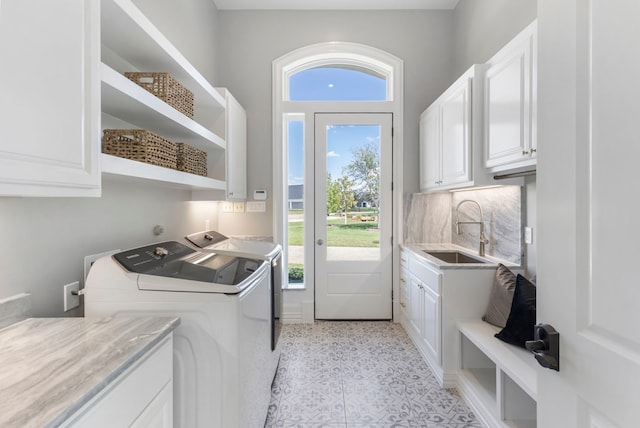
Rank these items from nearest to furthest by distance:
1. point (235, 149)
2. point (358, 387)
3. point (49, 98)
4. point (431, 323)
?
point (49, 98), point (358, 387), point (431, 323), point (235, 149)

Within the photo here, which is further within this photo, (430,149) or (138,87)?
(430,149)

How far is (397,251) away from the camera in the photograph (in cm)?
335

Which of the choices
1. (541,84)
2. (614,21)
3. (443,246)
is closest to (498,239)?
(443,246)

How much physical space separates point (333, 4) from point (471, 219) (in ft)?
8.60

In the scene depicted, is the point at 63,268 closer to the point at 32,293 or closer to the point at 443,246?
the point at 32,293

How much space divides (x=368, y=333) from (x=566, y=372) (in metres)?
2.46

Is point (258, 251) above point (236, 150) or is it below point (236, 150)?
below

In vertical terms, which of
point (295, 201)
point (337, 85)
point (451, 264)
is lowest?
point (451, 264)

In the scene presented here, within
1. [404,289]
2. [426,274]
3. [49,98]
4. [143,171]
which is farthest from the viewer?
[404,289]

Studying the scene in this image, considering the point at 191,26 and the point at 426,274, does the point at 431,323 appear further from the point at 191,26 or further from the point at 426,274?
the point at 191,26

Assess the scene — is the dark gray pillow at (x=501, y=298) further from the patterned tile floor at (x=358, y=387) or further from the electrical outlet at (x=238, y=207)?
the electrical outlet at (x=238, y=207)

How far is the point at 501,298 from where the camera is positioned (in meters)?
2.06

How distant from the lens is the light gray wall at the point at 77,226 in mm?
1165

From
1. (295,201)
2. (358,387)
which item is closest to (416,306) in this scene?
(358,387)
